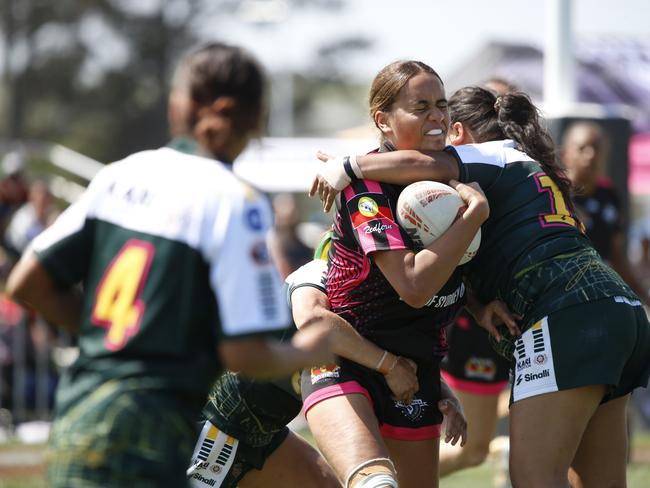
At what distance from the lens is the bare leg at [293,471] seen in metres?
4.65

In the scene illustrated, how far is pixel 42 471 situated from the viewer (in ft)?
26.7

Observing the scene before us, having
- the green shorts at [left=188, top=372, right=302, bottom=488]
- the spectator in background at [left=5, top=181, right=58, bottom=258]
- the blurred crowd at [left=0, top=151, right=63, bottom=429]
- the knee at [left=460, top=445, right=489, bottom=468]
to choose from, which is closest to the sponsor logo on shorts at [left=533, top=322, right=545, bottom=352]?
the green shorts at [left=188, top=372, right=302, bottom=488]

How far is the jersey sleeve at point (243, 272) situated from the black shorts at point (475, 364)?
3.29 metres

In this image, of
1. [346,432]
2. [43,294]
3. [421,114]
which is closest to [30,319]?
[346,432]

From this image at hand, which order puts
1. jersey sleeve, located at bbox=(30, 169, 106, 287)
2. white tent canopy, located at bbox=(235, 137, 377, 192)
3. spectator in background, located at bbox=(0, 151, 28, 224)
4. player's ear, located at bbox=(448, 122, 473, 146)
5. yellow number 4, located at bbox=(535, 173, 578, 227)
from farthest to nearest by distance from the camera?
white tent canopy, located at bbox=(235, 137, 377, 192) < spectator in background, located at bbox=(0, 151, 28, 224) < player's ear, located at bbox=(448, 122, 473, 146) < yellow number 4, located at bbox=(535, 173, 578, 227) < jersey sleeve, located at bbox=(30, 169, 106, 287)

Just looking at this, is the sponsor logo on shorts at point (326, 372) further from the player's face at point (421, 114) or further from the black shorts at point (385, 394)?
the player's face at point (421, 114)

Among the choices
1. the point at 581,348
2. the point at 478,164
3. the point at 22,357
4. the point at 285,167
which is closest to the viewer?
the point at 581,348

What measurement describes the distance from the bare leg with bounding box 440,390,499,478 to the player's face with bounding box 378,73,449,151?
2333 mm

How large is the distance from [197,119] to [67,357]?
864cm

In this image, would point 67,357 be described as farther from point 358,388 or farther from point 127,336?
point 127,336

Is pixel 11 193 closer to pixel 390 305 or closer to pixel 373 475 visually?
pixel 390 305

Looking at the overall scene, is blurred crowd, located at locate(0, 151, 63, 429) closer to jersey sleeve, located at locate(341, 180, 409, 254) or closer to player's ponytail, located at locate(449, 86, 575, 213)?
player's ponytail, located at locate(449, 86, 575, 213)

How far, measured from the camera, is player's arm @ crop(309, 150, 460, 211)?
13.3 ft

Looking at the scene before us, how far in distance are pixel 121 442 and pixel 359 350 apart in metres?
1.42
